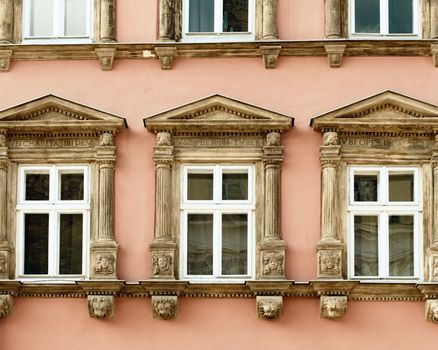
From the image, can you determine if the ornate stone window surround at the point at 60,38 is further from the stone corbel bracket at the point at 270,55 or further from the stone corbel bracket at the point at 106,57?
the stone corbel bracket at the point at 270,55

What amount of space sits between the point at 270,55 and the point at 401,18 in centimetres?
196

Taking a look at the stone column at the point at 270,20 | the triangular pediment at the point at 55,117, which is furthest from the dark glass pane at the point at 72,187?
the stone column at the point at 270,20

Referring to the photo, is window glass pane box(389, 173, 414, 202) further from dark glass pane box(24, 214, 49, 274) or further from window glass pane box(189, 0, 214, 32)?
dark glass pane box(24, 214, 49, 274)

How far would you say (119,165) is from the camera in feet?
62.8

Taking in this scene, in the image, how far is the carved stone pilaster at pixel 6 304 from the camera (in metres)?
18.7

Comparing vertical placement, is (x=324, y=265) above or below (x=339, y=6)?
below

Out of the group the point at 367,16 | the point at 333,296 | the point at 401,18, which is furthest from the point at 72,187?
the point at 401,18

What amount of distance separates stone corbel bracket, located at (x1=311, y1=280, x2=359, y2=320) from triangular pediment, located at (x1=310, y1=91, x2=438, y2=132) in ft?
7.05

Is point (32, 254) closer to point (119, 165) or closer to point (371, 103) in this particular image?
point (119, 165)

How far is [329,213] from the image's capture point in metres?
18.8

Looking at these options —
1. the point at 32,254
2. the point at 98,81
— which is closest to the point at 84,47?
the point at 98,81

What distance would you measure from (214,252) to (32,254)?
8.28 feet

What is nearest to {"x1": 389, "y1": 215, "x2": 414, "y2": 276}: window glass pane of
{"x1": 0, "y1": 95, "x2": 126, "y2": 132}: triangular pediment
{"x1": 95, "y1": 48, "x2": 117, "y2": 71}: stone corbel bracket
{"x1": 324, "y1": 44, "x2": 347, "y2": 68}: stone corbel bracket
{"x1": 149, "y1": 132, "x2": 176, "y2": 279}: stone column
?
{"x1": 324, "y1": 44, "x2": 347, "y2": 68}: stone corbel bracket

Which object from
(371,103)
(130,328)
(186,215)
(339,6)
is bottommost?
(130,328)
